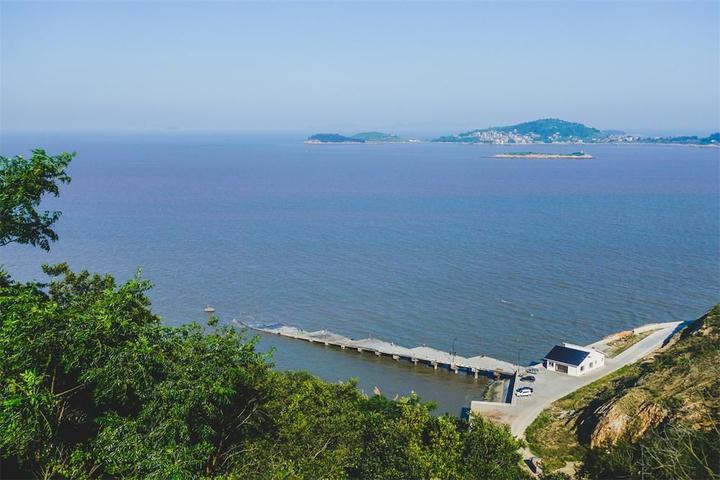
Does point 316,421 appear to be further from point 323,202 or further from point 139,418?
point 323,202

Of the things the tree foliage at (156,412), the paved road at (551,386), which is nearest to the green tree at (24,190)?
the tree foliage at (156,412)

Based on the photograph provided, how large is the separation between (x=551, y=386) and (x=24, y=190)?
3280 centimetres

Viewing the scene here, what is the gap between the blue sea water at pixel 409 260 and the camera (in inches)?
1983

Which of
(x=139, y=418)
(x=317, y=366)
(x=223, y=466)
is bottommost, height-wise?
(x=317, y=366)

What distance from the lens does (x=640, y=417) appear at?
2884 centimetres

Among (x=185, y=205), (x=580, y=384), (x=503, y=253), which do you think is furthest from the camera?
(x=185, y=205)

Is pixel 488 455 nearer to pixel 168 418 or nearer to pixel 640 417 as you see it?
pixel 168 418

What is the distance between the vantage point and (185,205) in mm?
111000

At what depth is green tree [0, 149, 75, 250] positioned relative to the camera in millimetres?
17391

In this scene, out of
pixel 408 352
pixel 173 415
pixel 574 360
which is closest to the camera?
pixel 173 415

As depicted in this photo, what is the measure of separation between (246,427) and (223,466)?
1.44 m

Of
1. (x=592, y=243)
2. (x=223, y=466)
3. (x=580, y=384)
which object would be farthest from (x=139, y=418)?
(x=592, y=243)

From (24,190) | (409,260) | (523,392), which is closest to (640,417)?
(523,392)

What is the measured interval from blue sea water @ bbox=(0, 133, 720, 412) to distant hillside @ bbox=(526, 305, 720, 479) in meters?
8.97
